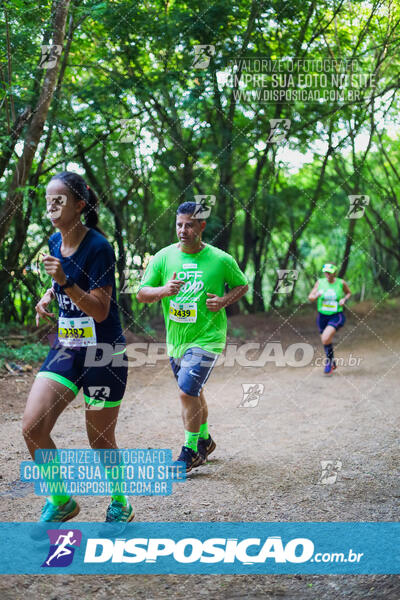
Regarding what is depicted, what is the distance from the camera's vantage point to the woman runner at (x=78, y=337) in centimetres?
316

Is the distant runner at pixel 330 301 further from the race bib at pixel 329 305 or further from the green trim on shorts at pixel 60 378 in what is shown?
the green trim on shorts at pixel 60 378

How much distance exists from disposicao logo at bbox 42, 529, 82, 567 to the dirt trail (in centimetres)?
13

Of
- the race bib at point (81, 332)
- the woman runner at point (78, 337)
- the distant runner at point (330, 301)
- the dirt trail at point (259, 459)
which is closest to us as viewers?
the dirt trail at point (259, 459)

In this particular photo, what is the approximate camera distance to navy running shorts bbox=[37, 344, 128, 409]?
3.25m

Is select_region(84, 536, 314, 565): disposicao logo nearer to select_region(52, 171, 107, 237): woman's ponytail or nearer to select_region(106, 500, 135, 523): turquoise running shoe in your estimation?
select_region(106, 500, 135, 523): turquoise running shoe

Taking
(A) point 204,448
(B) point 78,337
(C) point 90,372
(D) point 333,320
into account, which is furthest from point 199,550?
(D) point 333,320

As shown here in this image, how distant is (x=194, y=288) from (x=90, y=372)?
5.58 ft

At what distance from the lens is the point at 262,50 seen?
12.7 meters

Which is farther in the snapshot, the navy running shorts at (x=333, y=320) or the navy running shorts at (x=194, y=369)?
the navy running shorts at (x=333, y=320)

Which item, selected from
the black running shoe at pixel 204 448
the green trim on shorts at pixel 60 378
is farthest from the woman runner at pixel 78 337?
the black running shoe at pixel 204 448

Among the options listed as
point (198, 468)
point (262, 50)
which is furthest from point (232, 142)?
point (198, 468)

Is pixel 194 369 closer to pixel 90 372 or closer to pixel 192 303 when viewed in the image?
pixel 192 303

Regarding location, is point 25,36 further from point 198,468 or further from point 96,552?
point 96,552

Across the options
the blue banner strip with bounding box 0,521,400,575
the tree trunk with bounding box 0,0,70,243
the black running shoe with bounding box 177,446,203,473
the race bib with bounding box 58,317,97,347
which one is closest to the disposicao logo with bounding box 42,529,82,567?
the blue banner strip with bounding box 0,521,400,575
